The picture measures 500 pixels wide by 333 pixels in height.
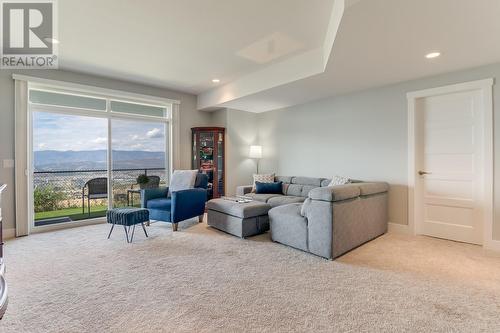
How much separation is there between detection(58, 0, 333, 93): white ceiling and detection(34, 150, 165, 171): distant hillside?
4.94 ft

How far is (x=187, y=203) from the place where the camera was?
412 centimetres

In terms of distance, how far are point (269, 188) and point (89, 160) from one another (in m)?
3.54

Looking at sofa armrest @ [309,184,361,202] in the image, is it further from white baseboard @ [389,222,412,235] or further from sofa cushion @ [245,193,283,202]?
sofa cushion @ [245,193,283,202]

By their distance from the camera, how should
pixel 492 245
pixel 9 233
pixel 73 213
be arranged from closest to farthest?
pixel 492 245, pixel 9 233, pixel 73 213

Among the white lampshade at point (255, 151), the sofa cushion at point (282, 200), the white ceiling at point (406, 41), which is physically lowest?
the sofa cushion at point (282, 200)

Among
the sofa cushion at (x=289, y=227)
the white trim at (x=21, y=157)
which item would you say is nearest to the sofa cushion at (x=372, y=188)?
the sofa cushion at (x=289, y=227)

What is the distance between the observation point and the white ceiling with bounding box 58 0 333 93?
2479 mm

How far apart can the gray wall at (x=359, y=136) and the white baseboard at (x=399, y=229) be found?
0.08 metres

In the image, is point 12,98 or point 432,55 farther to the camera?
point 12,98

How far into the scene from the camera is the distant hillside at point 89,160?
428cm

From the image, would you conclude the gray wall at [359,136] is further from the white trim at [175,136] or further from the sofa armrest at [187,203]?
the white trim at [175,136]

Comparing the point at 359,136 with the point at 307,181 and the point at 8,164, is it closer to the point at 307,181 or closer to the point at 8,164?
the point at 307,181

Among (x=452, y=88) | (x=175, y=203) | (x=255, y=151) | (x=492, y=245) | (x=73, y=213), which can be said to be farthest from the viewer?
(x=255, y=151)

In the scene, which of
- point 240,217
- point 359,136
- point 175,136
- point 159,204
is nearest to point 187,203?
point 159,204
